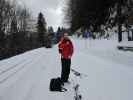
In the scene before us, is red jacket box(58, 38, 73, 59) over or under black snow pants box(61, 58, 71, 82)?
over

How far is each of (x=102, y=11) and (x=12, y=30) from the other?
3843cm

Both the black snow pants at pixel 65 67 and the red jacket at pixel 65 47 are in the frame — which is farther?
the black snow pants at pixel 65 67

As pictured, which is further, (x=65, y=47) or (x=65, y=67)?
(x=65, y=67)

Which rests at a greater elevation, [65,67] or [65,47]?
[65,47]

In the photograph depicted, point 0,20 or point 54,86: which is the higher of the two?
point 0,20

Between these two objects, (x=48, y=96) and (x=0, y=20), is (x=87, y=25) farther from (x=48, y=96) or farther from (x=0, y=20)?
(x=48, y=96)

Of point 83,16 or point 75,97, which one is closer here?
point 75,97

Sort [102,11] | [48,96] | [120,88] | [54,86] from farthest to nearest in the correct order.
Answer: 1. [102,11]
2. [54,86]
3. [48,96]
4. [120,88]

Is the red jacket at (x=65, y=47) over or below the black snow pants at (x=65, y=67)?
over

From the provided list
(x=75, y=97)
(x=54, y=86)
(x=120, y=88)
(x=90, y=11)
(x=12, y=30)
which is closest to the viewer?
(x=120, y=88)

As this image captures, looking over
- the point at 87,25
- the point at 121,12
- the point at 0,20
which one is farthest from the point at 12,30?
the point at 121,12

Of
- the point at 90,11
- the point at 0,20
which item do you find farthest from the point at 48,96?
the point at 0,20

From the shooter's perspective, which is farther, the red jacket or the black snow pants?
the black snow pants

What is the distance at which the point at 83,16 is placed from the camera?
4100 cm
